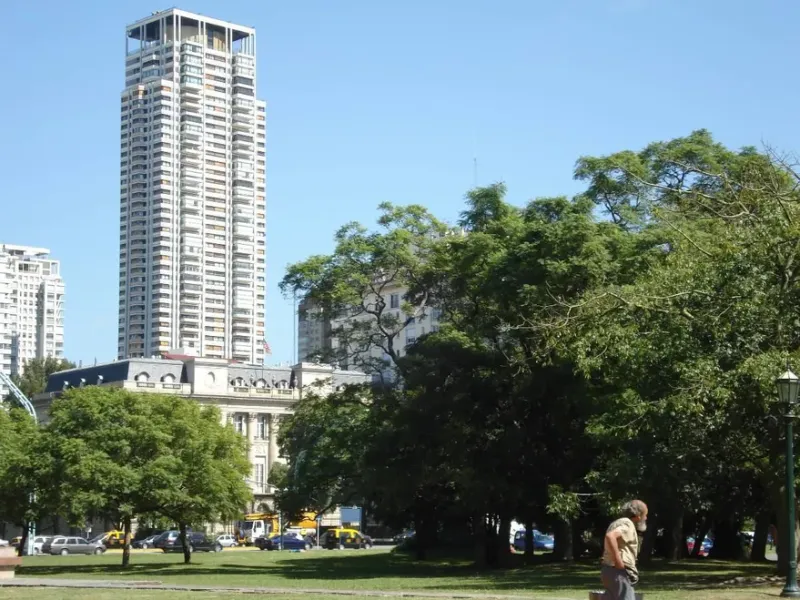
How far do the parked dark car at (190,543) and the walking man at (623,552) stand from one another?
81.0m

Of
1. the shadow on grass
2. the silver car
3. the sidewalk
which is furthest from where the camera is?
the silver car

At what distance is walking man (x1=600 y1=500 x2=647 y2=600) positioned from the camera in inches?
647

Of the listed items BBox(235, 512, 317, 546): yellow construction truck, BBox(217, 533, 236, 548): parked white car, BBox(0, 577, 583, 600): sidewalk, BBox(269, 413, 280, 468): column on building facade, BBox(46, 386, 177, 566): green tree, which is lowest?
BBox(217, 533, 236, 548): parked white car

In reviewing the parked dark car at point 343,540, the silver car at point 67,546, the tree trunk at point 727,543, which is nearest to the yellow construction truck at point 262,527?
the parked dark car at point 343,540

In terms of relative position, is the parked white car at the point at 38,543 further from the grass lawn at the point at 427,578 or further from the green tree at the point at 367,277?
the green tree at the point at 367,277

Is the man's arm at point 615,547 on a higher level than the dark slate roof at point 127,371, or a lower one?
lower

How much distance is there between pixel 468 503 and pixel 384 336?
14014 mm

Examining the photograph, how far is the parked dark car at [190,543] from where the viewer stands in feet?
315

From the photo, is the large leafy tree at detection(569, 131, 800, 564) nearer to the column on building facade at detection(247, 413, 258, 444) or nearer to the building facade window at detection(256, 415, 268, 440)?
the column on building facade at detection(247, 413, 258, 444)

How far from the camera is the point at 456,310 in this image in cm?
5675

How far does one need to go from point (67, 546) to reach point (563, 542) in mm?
50460

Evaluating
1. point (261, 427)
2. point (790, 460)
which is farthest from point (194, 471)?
point (261, 427)

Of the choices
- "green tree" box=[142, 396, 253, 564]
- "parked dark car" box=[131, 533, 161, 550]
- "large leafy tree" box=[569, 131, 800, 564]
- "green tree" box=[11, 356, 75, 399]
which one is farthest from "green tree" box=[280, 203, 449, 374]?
"green tree" box=[11, 356, 75, 399]

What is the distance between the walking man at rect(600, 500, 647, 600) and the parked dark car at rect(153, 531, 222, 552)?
266 feet
